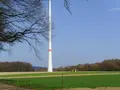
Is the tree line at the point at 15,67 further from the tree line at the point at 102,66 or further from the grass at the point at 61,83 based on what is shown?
the grass at the point at 61,83

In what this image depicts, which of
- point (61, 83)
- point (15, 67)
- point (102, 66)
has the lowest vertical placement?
point (61, 83)

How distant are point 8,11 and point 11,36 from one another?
14.6 ft

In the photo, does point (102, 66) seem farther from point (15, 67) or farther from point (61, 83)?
point (61, 83)

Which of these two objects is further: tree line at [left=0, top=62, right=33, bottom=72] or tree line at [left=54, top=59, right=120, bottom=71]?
tree line at [left=54, top=59, right=120, bottom=71]

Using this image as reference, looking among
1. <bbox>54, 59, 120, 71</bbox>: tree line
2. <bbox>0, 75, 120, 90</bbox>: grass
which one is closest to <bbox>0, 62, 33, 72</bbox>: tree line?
<bbox>54, 59, 120, 71</bbox>: tree line

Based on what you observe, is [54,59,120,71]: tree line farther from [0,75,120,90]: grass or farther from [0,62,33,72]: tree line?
[0,75,120,90]: grass

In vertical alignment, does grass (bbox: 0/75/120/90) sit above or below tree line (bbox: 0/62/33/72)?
below

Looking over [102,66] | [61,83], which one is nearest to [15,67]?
[102,66]

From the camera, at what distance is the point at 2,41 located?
31.9 meters

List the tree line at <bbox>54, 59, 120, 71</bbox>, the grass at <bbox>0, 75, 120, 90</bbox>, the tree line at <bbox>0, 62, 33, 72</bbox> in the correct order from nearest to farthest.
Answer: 1. the grass at <bbox>0, 75, 120, 90</bbox>
2. the tree line at <bbox>0, 62, 33, 72</bbox>
3. the tree line at <bbox>54, 59, 120, 71</bbox>

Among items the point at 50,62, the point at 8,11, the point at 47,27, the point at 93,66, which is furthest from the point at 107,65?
the point at 8,11

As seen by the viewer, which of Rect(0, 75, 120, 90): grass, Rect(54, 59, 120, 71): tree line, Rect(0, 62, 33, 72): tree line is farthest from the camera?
Rect(54, 59, 120, 71): tree line

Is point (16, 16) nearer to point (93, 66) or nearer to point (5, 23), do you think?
point (5, 23)

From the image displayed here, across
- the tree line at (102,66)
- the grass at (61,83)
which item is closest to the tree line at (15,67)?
the tree line at (102,66)
